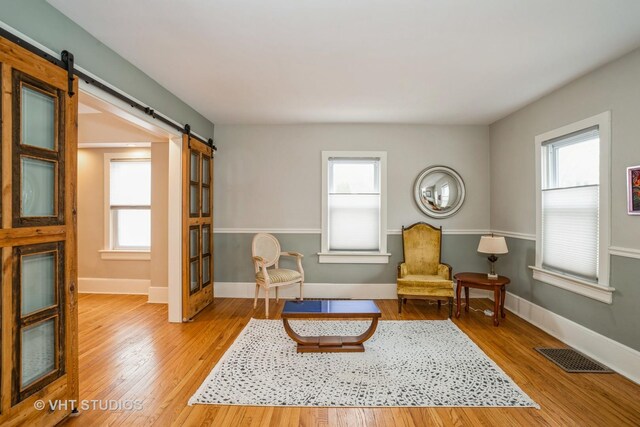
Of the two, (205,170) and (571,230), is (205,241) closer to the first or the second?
(205,170)

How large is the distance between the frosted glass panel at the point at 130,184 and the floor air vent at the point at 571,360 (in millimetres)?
5668

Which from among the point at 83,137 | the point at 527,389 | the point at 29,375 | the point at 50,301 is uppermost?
the point at 83,137

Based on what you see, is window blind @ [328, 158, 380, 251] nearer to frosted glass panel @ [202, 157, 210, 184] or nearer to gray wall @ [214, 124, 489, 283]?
gray wall @ [214, 124, 489, 283]

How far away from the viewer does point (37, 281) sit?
6.37ft

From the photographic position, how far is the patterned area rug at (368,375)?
2.30m

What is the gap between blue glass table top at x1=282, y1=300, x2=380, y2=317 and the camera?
2.90 meters

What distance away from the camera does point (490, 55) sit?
2750 millimetres

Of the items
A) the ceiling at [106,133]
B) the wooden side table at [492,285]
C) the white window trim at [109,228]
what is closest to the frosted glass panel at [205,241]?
the white window trim at [109,228]

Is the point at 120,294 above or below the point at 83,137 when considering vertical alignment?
below

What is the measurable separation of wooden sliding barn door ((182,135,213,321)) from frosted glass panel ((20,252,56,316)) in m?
1.84

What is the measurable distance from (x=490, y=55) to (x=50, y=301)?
378cm

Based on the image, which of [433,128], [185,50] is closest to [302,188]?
[433,128]

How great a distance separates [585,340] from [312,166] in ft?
12.5

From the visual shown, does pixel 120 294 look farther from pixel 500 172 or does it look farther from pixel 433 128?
pixel 500 172
